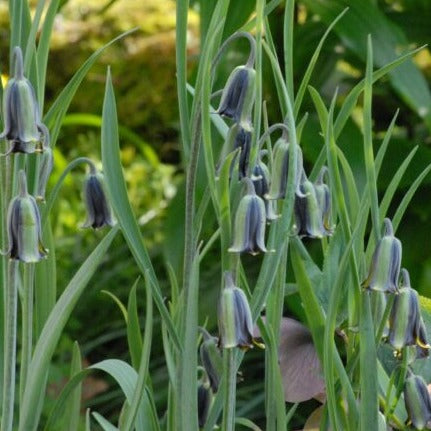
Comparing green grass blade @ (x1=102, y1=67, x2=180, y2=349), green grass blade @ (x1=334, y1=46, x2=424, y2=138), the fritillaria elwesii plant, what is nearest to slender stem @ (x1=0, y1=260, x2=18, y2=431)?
the fritillaria elwesii plant

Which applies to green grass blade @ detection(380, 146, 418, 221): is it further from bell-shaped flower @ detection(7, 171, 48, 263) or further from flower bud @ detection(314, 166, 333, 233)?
bell-shaped flower @ detection(7, 171, 48, 263)

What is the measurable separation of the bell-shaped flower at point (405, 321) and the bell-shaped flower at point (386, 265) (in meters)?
0.01

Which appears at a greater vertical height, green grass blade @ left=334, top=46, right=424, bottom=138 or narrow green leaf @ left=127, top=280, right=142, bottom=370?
green grass blade @ left=334, top=46, right=424, bottom=138

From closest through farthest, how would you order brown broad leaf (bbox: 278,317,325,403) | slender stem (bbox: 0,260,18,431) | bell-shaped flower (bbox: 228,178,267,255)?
bell-shaped flower (bbox: 228,178,267,255), slender stem (bbox: 0,260,18,431), brown broad leaf (bbox: 278,317,325,403)

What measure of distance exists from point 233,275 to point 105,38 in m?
2.50

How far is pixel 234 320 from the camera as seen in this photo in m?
0.88

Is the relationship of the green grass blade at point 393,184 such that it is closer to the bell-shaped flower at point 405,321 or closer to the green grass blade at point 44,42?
the bell-shaped flower at point 405,321

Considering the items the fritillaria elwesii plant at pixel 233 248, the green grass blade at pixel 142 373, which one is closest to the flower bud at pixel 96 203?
the fritillaria elwesii plant at pixel 233 248

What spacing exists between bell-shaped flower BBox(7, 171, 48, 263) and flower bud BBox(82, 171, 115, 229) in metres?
0.12

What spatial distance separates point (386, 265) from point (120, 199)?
231 millimetres

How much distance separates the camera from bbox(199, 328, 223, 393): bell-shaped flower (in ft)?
3.34

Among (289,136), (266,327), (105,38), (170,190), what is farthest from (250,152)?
(105,38)

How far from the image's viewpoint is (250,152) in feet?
3.07

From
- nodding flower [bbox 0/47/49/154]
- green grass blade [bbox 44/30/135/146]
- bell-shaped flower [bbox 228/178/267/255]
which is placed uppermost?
green grass blade [bbox 44/30/135/146]
